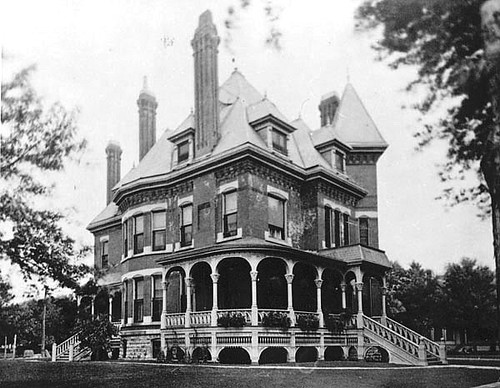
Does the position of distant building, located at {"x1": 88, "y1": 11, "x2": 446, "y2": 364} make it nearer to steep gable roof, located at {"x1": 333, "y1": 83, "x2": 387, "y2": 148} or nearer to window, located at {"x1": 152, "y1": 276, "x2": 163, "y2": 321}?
window, located at {"x1": 152, "y1": 276, "x2": 163, "y2": 321}

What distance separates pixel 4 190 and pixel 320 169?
24.7 ft

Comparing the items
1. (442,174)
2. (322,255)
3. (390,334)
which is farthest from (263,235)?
(442,174)

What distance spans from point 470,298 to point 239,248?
7244 millimetres

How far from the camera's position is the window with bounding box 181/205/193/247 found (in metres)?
14.8

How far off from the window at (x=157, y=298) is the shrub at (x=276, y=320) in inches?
158

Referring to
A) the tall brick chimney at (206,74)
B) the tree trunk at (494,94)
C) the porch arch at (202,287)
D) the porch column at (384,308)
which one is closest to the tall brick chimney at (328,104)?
the tall brick chimney at (206,74)

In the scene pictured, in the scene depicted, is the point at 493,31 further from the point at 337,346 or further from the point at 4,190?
the point at 337,346

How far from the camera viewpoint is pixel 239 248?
12.1 metres

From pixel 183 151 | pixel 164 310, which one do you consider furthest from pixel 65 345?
pixel 183 151

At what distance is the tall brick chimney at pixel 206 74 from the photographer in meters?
5.27

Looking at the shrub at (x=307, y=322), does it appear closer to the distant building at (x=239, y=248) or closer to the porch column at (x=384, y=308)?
the distant building at (x=239, y=248)

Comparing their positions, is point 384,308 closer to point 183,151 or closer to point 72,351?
point 183,151

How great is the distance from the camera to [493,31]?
4203mm

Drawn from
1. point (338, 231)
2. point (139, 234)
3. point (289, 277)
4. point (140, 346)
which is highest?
point (139, 234)
